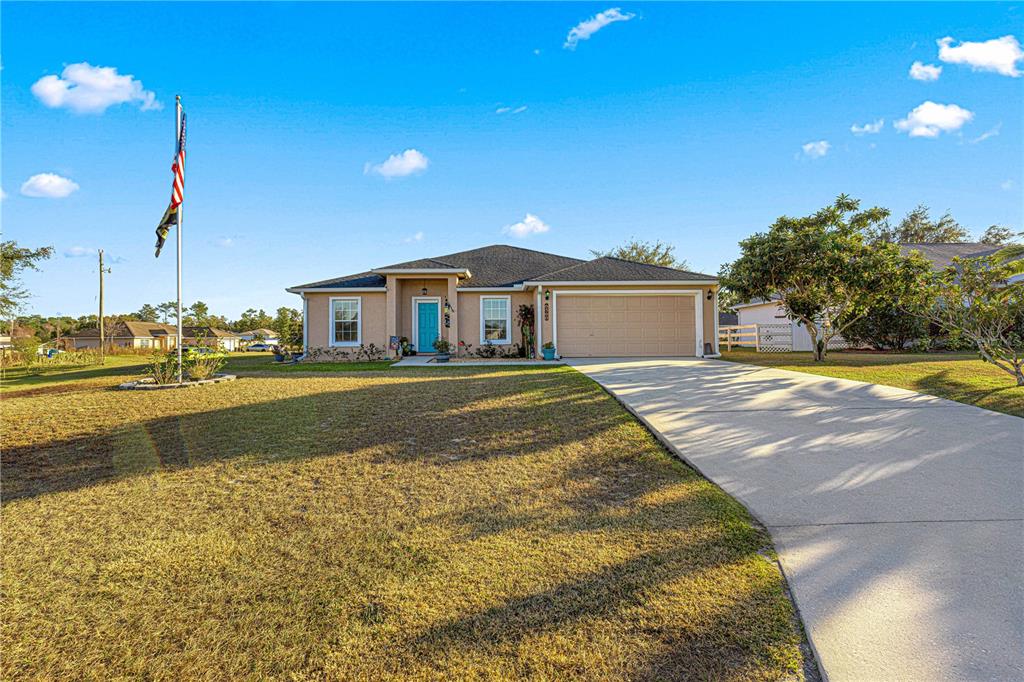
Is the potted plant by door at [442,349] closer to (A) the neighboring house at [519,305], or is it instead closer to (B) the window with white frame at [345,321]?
(A) the neighboring house at [519,305]

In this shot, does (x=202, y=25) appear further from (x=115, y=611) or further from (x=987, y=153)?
(x=987, y=153)

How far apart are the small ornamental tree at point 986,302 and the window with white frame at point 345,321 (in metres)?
15.7

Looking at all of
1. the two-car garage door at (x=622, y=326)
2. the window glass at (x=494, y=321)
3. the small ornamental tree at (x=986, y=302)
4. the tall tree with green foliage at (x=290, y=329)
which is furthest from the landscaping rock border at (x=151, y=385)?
the small ornamental tree at (x=986, y=302)

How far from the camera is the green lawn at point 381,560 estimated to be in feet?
6.20

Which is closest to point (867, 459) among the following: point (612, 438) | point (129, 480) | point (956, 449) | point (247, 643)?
point (956, 449)

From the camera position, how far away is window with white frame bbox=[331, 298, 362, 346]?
16016 millimetres

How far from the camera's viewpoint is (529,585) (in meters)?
2.37

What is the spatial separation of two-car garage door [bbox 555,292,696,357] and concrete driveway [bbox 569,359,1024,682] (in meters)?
8.21

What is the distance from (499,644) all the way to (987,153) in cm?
2261

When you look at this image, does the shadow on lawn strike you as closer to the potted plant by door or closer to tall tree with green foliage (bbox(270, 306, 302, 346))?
the potted plant by door

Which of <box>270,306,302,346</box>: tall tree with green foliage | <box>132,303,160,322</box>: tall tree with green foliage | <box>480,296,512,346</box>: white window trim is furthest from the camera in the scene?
<box>132,303,160,322</box>: tall tree with green foliage

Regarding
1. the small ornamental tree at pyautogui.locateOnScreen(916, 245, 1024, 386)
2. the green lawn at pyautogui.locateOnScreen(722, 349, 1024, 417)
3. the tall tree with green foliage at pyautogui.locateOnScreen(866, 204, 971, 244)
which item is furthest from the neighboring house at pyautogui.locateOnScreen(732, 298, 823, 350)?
the tall tree with green foliage at pyautogui.locateOnScreen(866, 204, 971, 244)

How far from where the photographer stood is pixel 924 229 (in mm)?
37125

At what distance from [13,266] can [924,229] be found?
6087 cm
